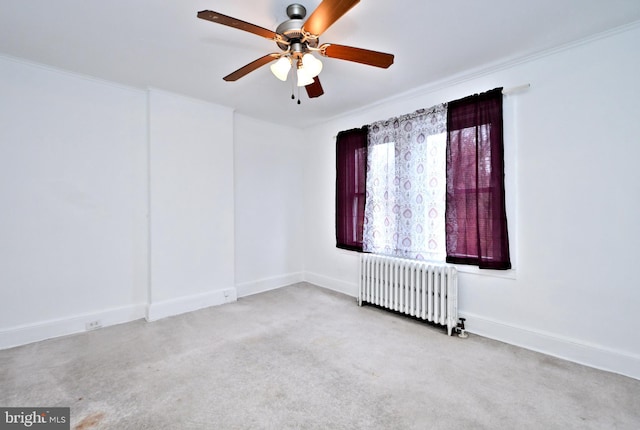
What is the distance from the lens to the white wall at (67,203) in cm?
255

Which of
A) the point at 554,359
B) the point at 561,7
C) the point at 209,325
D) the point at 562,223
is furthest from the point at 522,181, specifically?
the point at 209,325

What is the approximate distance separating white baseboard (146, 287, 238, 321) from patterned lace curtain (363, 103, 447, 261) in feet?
6.55

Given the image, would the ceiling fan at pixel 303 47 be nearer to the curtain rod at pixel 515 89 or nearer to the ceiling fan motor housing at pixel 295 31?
the ceiling fan motor housing at pixel 295 31

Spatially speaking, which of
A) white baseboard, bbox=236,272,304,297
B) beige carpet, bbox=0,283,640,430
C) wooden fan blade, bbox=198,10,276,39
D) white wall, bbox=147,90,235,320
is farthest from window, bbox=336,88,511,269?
wooden fan blade, bbox=198,10,276,39

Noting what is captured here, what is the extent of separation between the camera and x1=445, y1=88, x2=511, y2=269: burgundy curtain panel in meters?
2.60

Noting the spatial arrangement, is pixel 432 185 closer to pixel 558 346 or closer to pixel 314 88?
pixel 314 88

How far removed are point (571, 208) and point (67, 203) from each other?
4742mm

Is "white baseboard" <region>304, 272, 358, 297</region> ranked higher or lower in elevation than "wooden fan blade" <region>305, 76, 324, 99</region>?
lower

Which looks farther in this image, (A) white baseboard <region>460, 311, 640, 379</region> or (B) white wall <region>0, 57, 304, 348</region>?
(B) white wall <region>0, 57, 304, 348</region>

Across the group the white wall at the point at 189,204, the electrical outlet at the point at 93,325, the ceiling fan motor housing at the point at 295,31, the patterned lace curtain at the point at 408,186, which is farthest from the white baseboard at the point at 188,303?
the ceiling fan motor housing at the point at 295,31

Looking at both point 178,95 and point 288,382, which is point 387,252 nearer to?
point 288,382

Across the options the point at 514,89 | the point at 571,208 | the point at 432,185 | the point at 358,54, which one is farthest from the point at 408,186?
the point at 358,54

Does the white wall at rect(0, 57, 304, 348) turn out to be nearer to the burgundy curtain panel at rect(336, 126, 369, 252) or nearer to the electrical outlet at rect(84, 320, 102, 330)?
the electrical outlet at rect(84, 320, 102, 330)

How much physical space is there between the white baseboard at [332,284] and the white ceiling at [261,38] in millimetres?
2672
